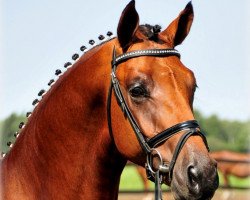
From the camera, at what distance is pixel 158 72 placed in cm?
394

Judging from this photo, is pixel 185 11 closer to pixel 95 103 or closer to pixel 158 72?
pixel 158 72

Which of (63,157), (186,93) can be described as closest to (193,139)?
(186,93)

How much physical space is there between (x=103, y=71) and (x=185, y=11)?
0.88 meters

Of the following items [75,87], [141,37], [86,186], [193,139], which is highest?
[141,37]

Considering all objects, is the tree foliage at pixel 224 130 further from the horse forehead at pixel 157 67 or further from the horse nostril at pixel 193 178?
the horse nostril at pixel 193 178

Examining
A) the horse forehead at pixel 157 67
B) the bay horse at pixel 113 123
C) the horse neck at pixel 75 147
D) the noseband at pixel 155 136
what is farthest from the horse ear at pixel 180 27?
the horse neck at pixel 75 147

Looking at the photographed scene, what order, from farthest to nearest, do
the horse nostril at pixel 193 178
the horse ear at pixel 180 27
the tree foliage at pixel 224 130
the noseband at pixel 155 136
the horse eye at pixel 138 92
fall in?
the tree foliage at pixel 224 130 → the horse ear at pixel 180 27 → the horse eye at pixel 138 92 → the noseband at pixel 155 136 → the horse nostril at pixel 193 178

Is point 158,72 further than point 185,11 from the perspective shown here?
No

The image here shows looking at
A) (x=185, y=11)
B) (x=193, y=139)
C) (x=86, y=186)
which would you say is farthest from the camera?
(x=185, y=11)

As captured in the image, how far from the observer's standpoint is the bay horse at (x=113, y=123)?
3.82 meters

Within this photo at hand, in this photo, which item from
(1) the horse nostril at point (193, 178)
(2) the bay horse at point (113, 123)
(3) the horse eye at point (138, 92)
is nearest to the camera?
(1) the horse nostril at point (193, 178)

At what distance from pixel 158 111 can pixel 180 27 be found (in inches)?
37.3

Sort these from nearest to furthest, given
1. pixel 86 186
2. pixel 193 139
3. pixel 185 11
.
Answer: pixel 193 139
pixel 86 186
pixel 185 11

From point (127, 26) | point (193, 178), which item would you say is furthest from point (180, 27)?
point (193, 178)
